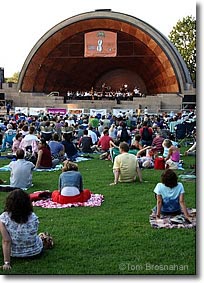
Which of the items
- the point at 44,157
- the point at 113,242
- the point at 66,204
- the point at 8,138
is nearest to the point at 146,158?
the point at 44,157

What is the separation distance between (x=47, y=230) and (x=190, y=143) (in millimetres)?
13129

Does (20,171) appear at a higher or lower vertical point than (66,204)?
higher

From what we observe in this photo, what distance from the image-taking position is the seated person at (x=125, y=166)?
36.6 ft

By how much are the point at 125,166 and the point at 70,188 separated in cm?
231

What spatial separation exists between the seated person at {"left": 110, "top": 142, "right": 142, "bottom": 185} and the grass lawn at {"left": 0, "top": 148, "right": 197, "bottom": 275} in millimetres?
→ 1139

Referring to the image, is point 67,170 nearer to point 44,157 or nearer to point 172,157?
point 44,157

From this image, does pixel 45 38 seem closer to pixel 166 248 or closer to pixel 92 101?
pixel 92 101

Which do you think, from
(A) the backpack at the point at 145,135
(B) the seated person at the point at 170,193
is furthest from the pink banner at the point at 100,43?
(B) the seated person at the point at 170,193

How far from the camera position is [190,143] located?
65.7 ft

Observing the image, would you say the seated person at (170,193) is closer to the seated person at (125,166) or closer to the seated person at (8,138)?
the seated person at (125,166)

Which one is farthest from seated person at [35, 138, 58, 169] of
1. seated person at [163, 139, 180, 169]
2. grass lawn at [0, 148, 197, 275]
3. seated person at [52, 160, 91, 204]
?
seated person at [52, 160, 91, 204]

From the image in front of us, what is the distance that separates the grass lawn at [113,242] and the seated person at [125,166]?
114 centimetres

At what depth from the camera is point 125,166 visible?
37.0 ft

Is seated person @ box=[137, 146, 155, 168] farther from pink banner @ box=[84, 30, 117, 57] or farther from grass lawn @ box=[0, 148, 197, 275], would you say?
pink banner @ box=[84, 30, 117, 57]
